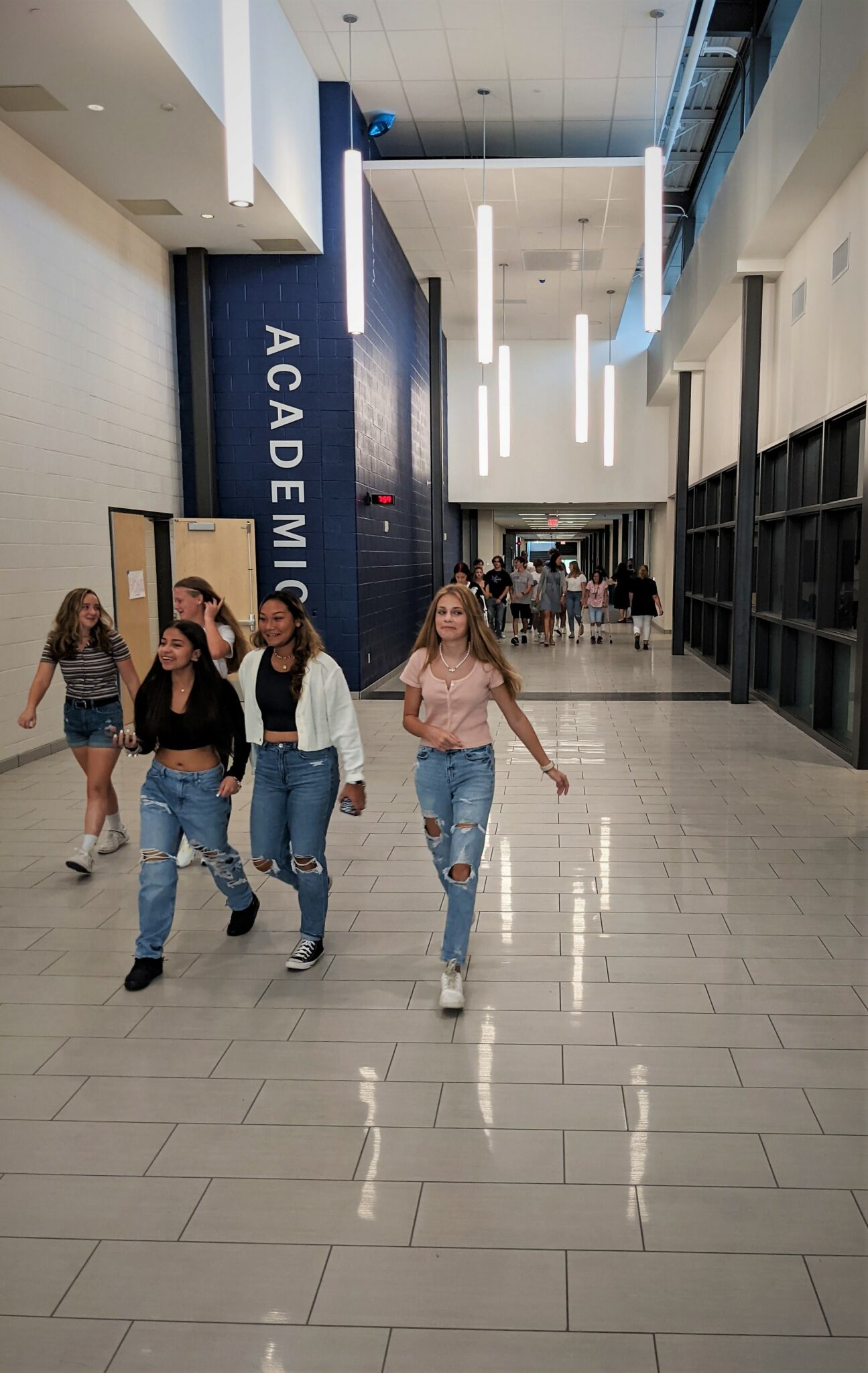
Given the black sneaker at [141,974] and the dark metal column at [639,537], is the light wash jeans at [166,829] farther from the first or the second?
the dark metal column at [639,537]

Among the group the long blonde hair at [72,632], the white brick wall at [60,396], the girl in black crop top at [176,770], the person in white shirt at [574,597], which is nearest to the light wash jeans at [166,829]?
the girl in black crop top at [176,770]

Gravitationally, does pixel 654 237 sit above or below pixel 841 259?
above

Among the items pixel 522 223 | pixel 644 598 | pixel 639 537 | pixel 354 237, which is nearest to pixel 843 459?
pixel 354 237

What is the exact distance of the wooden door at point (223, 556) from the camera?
35.7 feet

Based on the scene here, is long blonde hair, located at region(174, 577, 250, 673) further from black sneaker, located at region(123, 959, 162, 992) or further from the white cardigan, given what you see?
black sneaker, located at region(123, 959, 162, 992)

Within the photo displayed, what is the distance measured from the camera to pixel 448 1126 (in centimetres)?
286

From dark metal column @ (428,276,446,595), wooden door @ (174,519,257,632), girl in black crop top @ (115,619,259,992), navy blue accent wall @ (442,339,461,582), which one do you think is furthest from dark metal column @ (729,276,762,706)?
navy blue accent wall @ (442,339,461,582)

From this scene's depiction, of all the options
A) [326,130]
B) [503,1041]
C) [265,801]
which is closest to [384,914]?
[265,801]

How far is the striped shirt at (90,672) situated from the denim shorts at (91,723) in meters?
0.06

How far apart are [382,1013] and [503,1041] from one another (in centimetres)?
45

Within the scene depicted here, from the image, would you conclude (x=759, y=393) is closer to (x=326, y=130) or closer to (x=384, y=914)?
(x=326, y=130)

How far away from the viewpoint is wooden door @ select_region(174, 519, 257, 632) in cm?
1088

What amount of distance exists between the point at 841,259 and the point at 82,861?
6946mm

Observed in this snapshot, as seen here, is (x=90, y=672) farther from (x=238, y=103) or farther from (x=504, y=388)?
(x=504, y=388)
